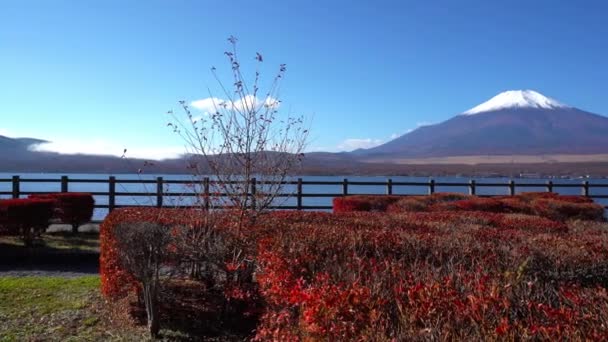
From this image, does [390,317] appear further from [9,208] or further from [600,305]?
[9,208]

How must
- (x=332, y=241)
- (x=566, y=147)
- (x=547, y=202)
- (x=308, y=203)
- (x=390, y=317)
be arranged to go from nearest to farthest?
(x=390, y=317) < (x=332, y=241) < (x=547, y=202) < (x=308, y=203) < (x=566, y=147)

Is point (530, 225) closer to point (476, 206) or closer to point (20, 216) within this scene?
point (476, 206)

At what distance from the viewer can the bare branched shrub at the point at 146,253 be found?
5922 mm

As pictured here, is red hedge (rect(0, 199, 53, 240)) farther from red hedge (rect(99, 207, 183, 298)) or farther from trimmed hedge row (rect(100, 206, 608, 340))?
trimmed hedge row (rect(100, 206, 608, 340))

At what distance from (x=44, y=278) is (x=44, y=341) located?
383 centimetres

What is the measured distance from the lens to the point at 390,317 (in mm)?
3164

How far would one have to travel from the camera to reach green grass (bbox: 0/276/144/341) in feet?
20.7

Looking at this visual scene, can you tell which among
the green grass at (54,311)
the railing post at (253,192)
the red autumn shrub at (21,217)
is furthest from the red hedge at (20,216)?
the railing post at (253,192)

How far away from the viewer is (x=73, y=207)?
48.2 ft

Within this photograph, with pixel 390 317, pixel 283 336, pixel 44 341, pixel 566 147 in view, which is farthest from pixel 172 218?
pixel 566 147

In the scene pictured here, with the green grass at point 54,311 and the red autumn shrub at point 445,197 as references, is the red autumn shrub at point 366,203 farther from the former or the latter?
the green grass at point 54,311

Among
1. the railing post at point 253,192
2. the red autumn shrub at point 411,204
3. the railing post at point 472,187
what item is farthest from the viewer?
the railing post at point 472,187

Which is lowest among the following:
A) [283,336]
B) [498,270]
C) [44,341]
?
[44,341]

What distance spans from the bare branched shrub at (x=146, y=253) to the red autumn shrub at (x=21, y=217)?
7.35m
